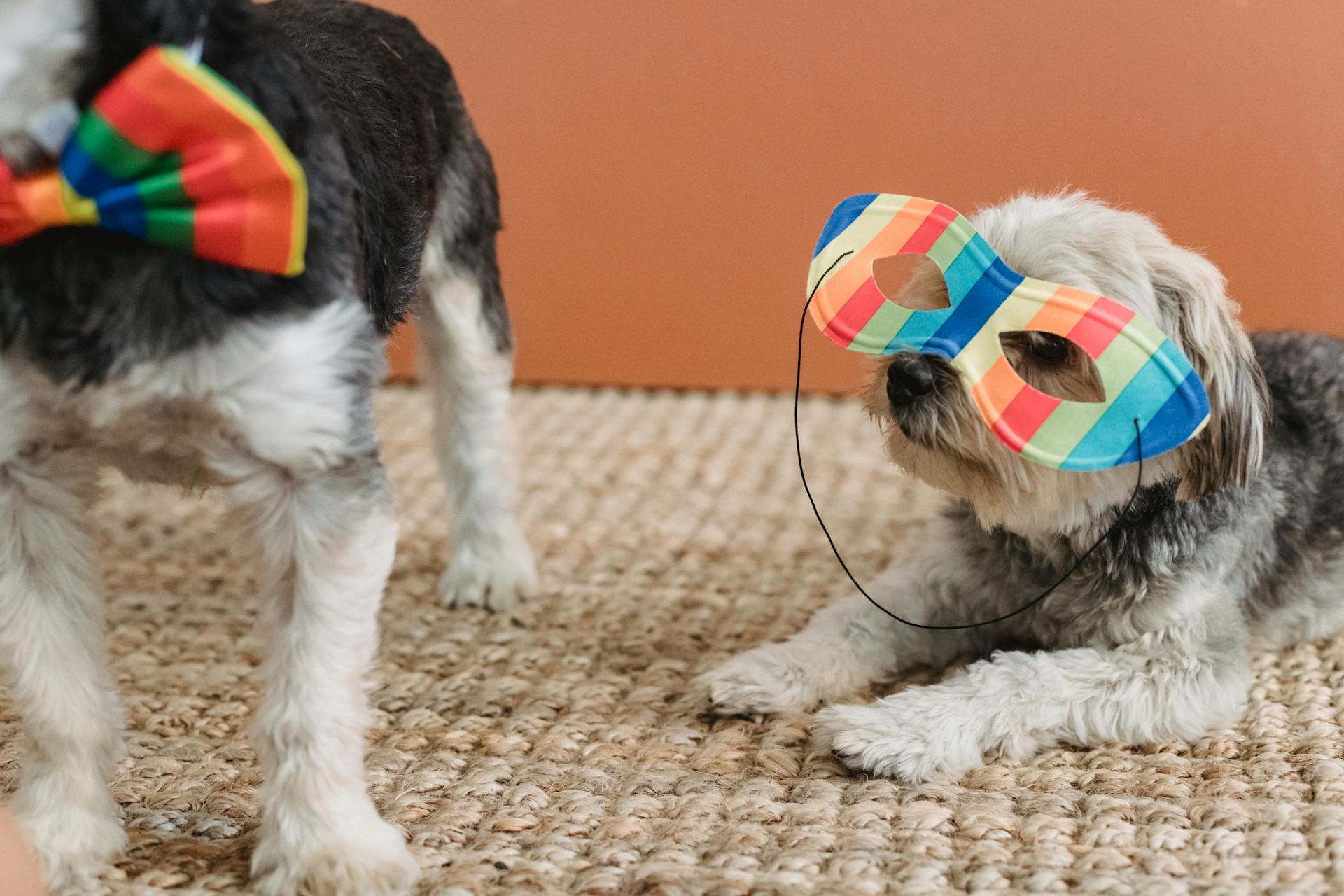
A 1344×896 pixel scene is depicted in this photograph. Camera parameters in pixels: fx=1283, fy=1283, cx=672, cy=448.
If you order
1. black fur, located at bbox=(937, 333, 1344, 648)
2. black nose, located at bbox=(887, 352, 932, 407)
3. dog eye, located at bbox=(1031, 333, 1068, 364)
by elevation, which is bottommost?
black fur, located at bbox=(937, 333, 1344, 648)

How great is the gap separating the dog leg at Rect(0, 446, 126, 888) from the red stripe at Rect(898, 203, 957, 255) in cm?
102

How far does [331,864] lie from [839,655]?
34.0 inches

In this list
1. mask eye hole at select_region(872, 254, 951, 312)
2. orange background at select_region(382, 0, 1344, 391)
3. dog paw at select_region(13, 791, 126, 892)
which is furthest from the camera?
orange background at select_region(382, 0, 1344, 391)

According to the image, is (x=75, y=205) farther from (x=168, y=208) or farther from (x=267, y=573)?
(x=267, y=573)

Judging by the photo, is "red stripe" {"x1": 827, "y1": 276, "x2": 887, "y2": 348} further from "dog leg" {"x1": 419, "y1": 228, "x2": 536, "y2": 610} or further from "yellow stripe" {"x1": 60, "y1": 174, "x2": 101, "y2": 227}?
"yellow stripe" {"x1": 60, "y1": 174, "x2": 101, "y2": 227}

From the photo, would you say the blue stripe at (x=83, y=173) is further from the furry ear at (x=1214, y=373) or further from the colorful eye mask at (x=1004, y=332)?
the furry ear at (x=1214, y=373)

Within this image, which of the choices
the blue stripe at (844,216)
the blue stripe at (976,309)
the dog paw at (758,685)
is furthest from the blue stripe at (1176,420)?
the dog paw at (758,685)

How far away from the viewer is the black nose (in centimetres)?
164

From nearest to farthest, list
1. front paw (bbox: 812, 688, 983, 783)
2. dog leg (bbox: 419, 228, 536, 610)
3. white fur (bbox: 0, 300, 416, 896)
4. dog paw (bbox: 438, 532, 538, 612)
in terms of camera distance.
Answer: white fur (bbox: 0, 300, 416, 896)
front paw (bbox: 812, 688, 983, 783)
dog leg (bbox: 419, 228, 536, 610)
dog paw (bbox: 438, 532, 538, 612)

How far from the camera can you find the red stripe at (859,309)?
170cm

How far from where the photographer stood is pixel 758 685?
182 cm

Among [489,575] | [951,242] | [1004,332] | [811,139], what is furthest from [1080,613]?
[811,139]

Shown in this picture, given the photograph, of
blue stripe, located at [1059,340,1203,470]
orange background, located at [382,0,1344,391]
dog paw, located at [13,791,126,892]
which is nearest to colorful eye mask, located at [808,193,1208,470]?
blue stripe, located at [1059,340,1203,470]

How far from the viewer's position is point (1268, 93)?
314 cm
